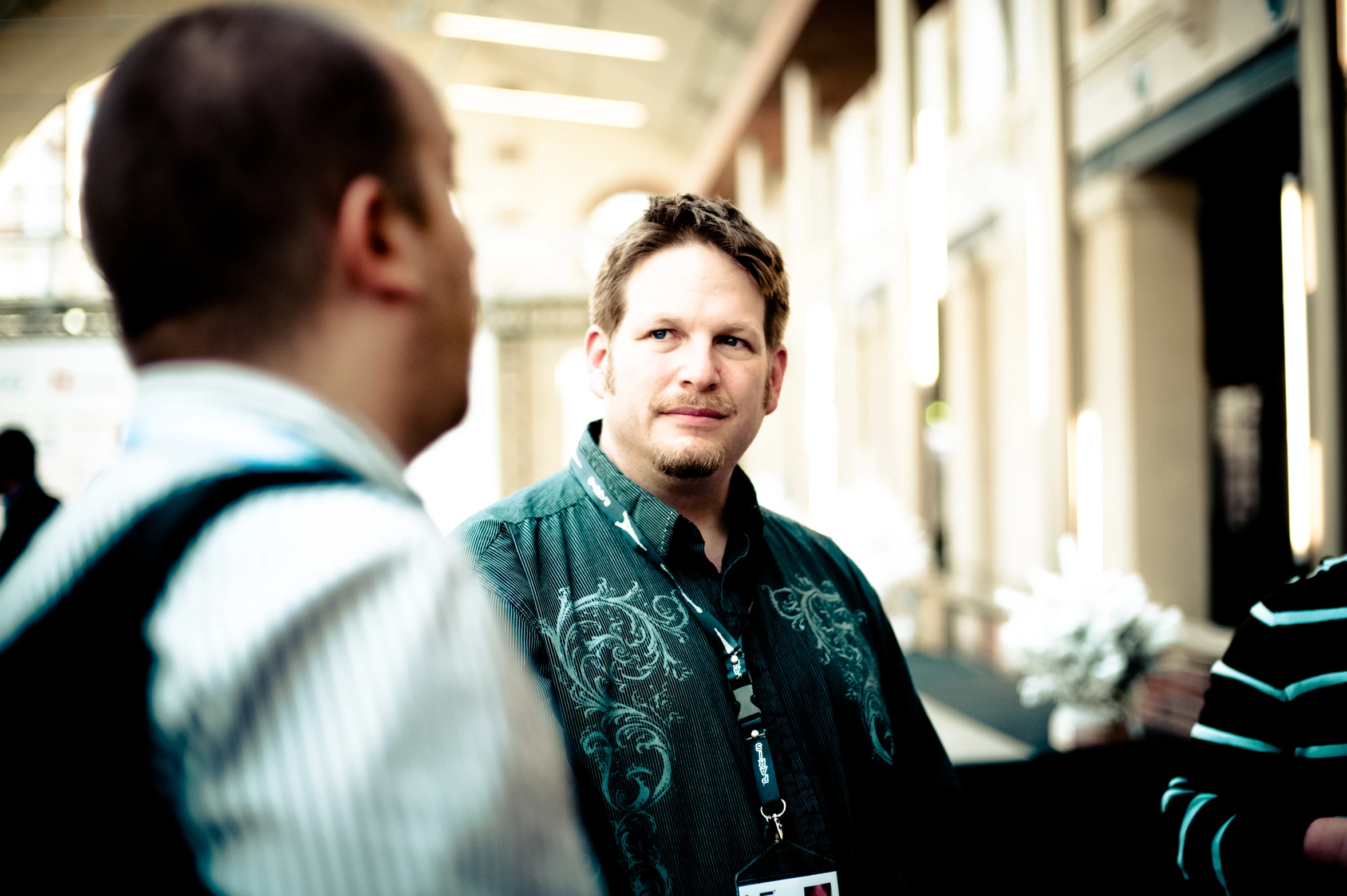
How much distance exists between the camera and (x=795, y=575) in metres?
1.54

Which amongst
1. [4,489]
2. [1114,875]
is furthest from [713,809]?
[4,489]

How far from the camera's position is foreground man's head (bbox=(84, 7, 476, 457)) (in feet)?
1.78

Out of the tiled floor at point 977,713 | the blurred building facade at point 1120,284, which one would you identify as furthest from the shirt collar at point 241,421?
the blurred building facade at point 1120,284

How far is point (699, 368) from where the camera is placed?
4.88 ft

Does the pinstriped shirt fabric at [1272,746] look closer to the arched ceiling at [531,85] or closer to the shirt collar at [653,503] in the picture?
the shirt collar at [653,503]

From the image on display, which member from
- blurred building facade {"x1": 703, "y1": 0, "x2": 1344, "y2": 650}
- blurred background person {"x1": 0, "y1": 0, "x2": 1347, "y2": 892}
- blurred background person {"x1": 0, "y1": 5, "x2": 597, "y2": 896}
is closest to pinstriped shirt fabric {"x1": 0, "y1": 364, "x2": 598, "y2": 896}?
blurred background person {"x1": 0, "y1": 5, "x2": 597, "y2": 896}

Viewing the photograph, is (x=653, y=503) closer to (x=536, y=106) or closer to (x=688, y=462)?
→ (x=688, y=462)

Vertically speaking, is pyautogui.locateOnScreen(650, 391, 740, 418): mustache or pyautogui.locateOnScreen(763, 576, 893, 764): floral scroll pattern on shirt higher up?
pyautogui.locateOnScreen(650, 391, 740, 418): mustache

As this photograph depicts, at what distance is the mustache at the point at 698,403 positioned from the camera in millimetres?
1479

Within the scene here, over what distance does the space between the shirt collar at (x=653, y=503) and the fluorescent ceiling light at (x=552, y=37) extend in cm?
1331

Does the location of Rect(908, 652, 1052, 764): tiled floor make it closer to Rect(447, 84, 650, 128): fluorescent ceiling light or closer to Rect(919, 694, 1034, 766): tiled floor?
Rect(919, 694, 1034, 766): tiled floor

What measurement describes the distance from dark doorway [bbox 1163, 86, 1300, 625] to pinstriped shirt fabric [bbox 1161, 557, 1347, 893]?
4382 mm

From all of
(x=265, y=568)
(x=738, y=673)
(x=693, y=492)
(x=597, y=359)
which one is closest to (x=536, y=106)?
(x=597, y=359)

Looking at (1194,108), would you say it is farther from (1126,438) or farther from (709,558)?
(709,558)
